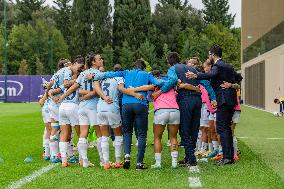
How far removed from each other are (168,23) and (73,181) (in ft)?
242

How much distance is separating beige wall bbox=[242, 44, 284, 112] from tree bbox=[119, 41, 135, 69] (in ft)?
93.9

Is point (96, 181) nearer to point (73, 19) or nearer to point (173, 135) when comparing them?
point (173, 135)

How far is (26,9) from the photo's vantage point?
97.8 metres

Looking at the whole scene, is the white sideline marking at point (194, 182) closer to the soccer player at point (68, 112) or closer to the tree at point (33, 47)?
the soccer player at point (68, 112)

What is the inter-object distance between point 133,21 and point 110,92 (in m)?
60.4

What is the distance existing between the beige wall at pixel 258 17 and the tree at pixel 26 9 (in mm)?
48461

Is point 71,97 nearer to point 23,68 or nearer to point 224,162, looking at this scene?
point 224,162

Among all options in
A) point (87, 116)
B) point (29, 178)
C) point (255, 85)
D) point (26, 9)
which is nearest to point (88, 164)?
point (87, 116)

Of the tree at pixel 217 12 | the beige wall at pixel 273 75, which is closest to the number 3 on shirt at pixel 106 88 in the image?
the beige wall at pixel 273 75

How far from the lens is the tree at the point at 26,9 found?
97.6 m

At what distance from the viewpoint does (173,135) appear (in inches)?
445

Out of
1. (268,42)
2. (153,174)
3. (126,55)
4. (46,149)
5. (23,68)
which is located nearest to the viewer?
(153,174)

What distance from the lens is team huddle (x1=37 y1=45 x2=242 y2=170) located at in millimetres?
11211

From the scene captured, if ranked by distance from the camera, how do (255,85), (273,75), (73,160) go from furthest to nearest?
1. (255,85)
2. (273,75)
3. (73,160)
